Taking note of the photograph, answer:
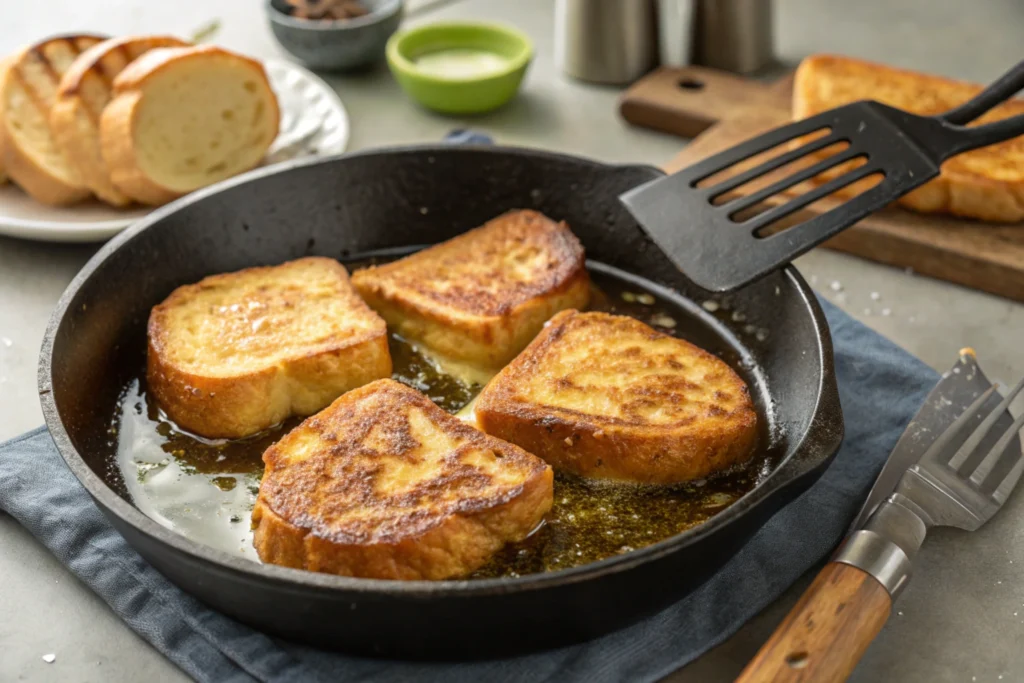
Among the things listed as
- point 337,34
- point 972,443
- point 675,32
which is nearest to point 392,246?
point 337,34

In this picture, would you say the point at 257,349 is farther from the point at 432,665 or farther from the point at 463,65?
the point at 463,65

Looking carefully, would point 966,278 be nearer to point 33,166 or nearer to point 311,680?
point 311,680

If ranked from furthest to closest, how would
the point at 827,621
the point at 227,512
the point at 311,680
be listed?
the point at 227,512 < the point at 311,680 < the point at 827,621

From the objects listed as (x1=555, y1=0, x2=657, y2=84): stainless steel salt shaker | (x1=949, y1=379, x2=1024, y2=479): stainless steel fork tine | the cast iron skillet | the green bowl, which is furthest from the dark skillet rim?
(x1=555, y1=0, x2=657, y2=84): stainless steel salt shaker

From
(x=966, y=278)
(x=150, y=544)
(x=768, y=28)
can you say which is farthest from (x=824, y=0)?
(x=150, y=544)

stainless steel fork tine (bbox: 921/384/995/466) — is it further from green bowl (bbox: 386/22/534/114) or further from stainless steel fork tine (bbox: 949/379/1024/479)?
green bowl (bbox: 386/22/534/114)

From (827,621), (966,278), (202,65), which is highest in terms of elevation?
(202,65)
